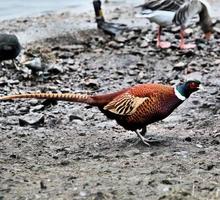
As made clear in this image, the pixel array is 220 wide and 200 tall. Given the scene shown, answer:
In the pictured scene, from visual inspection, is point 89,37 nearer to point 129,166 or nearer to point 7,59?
point 7,59

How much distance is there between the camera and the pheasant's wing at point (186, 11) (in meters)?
11.5

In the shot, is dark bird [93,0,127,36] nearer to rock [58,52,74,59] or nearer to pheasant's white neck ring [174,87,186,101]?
rock [58,52,74,59]

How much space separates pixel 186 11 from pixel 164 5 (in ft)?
1.21

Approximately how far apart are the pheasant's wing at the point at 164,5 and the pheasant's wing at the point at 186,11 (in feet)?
0.34

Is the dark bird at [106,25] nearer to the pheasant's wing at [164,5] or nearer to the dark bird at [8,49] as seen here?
the pheasant's wing at [164,5]

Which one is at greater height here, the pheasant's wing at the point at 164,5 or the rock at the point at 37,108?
the pheasant's wing at the point at 164,5

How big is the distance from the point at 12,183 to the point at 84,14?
8285 millimetres

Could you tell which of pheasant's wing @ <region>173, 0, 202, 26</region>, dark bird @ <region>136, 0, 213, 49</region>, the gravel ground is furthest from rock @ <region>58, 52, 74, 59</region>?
pheasant's wing @ <region>173, 0, 202, 26</region>

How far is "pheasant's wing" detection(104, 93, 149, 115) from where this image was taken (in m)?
6.48

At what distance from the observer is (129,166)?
18.3 ft

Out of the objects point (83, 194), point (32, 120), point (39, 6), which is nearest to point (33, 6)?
point (39, 6)

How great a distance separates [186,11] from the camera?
38.2ft

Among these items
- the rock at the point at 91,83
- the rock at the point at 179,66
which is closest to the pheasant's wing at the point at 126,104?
the rock at the point at 91,83

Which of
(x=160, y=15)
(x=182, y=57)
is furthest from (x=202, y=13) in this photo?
(x=182, y=57)
